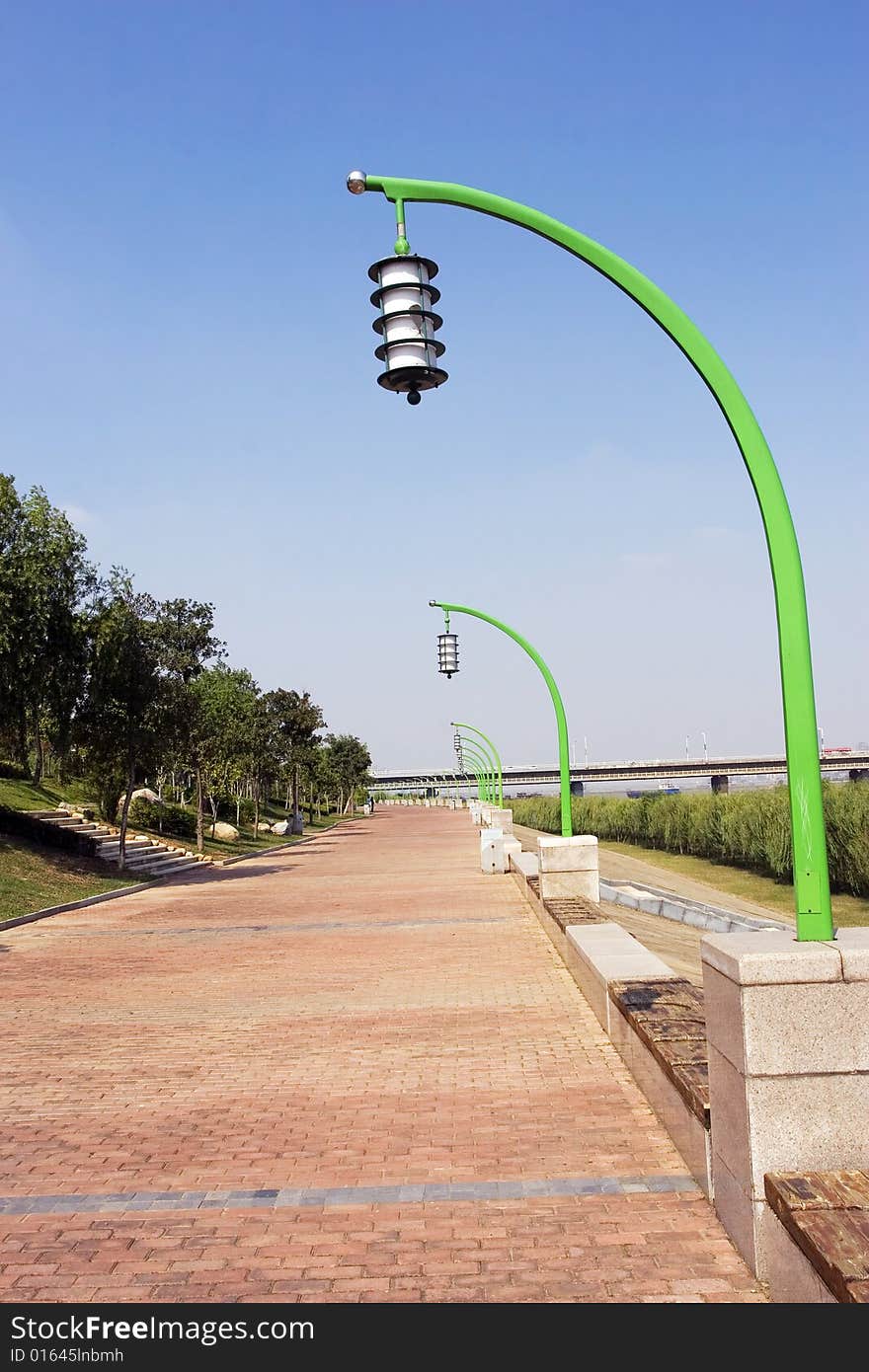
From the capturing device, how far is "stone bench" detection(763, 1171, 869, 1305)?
120 inches

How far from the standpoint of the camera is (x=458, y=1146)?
566 centimetres

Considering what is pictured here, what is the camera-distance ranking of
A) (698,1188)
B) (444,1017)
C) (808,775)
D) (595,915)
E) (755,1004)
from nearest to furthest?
(755,1004) → (808,775) → (698,1188) → (444,1017) → (595,915)

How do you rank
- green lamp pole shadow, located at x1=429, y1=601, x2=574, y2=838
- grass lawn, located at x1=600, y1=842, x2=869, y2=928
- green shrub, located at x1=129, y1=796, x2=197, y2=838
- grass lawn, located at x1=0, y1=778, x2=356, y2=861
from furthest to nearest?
1. green shrub, located at x1=129, y1=796, x2=197, y2=838
2. grass lawn, located at x1=0, y1=778, x2=356, y2=861
3. grass lawn, located at x1=600, y1=842, x2=869, y2=928
4. green lamp pole shadow, located at x1=429, y1=601, x2=574, y2=838

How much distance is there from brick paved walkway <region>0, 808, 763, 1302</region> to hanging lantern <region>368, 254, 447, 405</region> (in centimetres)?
437

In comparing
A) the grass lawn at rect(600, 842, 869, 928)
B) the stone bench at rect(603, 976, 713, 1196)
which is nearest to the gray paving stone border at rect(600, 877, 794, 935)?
the grass lawn at rect(600, 842, 869, 928)

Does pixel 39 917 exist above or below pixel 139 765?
below

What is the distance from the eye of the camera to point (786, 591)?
4.43 metres

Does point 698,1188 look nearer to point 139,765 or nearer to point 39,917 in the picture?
point 39,917

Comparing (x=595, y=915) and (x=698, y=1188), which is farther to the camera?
(x=595, y=915)

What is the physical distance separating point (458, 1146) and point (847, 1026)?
268cm

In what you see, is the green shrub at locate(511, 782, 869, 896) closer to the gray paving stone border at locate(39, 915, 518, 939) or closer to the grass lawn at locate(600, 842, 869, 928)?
the grass lawn at locate(600, 842, 869, 928)

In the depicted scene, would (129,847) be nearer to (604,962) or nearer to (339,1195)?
(604,962)

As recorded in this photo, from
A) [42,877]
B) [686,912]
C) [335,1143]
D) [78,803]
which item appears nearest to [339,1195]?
[335,1143]

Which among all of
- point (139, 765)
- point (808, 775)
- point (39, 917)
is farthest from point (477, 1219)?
point (139, 765)
